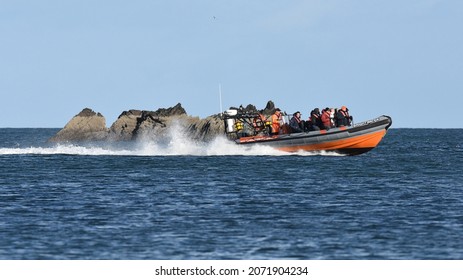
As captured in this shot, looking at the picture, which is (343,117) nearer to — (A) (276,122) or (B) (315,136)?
(B) (315,136)

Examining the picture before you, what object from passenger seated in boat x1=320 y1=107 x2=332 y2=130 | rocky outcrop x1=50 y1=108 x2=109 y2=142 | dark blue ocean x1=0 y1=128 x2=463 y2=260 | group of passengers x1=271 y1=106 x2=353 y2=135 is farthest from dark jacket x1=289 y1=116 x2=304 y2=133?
rocky outcrop x1=50 y1=108 x2=109 y2=142

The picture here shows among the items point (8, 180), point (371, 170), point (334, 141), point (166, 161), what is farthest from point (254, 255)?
point (166, 161)

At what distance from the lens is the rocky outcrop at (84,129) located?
372 ft

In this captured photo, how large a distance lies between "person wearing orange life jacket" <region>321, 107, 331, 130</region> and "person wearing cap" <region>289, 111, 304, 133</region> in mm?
1060

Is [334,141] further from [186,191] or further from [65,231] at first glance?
[65,231]

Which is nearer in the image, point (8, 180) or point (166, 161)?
point (8, 180)

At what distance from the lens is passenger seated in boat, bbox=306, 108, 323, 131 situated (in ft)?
133

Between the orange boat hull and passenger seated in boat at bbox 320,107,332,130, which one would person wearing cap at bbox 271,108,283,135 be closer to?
the orange boat hull

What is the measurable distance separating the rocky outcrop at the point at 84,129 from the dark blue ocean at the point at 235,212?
73960 mm

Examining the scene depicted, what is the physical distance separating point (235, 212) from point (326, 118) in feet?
62.4

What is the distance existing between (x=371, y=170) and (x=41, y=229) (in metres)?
20.6

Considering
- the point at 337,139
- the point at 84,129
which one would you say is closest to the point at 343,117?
the point at 337,139

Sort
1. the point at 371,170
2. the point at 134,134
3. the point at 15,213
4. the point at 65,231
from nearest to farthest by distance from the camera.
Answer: the point at 65,231, the point at 15,213, the point at 371,170, the point at 134,134

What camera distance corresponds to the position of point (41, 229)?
19.5m
